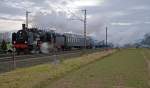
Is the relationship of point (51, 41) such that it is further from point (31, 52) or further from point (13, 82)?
point (13, 82)

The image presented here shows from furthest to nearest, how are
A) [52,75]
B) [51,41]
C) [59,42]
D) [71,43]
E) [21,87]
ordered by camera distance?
[71,43]
[59,42]
[51,41]
[52,75]
[21,87]

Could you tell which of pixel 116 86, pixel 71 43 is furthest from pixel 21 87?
pixel 71 43

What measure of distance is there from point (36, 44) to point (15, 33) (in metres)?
4.08

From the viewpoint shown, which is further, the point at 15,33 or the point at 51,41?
the point at 51,41

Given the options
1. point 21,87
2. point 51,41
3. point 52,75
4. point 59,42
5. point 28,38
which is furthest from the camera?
point 59,42

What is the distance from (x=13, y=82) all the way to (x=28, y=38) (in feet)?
132

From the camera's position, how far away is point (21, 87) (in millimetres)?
17203

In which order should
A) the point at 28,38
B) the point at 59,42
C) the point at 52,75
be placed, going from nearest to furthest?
1. the point at 52,75
2. the point at 28,38
3. the point at 59,42

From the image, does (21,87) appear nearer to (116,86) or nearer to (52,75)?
(116,86)

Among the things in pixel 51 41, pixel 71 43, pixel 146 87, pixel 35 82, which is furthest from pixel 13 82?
pixel 71 43

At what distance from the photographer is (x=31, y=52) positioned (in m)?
60.2

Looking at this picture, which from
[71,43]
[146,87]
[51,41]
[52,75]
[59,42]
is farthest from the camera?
[71,43]

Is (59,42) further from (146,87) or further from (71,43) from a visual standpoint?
(146,87)

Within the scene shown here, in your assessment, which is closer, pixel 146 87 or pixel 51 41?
pixel 146 87
